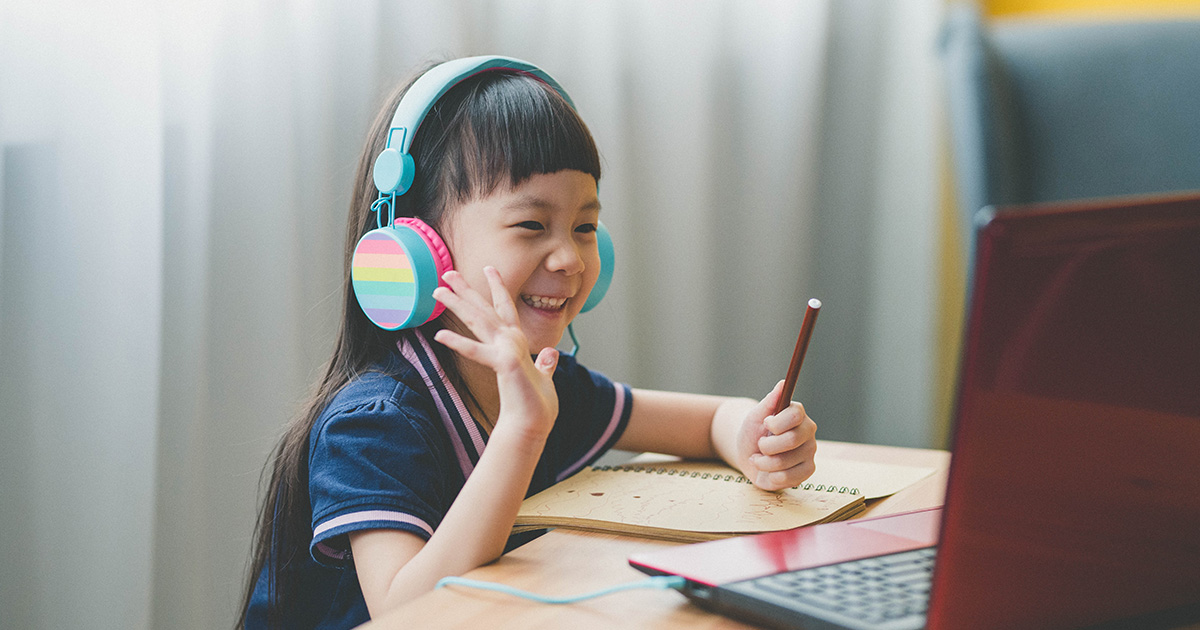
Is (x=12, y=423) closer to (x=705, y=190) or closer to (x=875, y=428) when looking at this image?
(x=705, y=190)

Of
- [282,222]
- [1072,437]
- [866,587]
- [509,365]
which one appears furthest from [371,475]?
[282,222]

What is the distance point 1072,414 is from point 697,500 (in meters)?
0.40

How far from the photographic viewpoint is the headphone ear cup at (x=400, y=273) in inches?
28.5

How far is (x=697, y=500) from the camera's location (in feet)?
2.41

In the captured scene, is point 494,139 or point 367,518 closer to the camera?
point 367,518

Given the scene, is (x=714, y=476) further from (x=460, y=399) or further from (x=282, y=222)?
(x=282, y=222)

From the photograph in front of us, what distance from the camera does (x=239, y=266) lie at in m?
1.21

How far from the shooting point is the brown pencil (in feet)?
2.12

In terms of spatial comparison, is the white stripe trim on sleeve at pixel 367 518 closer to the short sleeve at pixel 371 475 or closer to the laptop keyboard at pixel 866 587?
the short sleeve at pixel 371 475

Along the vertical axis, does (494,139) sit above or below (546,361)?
above

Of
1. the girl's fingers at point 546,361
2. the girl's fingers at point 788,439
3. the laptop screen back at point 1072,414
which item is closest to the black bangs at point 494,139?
the girl's fingers at point 546,361

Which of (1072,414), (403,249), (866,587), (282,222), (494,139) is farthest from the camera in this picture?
(282,222)

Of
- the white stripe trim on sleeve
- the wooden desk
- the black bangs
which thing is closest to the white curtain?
the black bangs

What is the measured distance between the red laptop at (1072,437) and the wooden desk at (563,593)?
51 mm
